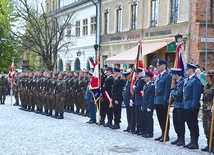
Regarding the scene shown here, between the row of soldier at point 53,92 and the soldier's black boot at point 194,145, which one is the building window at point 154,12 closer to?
the row of soldier at point 53,92

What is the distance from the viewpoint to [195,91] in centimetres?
1047

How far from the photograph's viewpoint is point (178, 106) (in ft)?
36.1

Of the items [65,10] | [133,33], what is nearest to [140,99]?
[133,33]

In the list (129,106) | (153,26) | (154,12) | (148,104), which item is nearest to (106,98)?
(129,106)

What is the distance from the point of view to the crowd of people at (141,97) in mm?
10602

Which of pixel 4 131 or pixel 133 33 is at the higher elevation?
pixel 133 33

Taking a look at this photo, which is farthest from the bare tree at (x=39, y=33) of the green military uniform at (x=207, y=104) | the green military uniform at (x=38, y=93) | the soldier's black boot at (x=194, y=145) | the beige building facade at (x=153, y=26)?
the green military uniform at (x=207, y=104)

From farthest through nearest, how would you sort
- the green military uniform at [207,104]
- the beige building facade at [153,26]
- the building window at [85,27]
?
the building window at [85,27] < the beige building facade at [153,26] < the green military uniform at [207,104]

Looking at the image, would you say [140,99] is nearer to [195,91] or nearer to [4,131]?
[195,91]

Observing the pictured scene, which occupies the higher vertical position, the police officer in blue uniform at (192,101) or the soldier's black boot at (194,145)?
the police officer in blue uniform at (192,101)

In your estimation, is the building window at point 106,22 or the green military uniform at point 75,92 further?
the building window at point 106,22

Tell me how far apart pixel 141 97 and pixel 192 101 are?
8.05ft

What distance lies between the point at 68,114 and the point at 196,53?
946 centimetres

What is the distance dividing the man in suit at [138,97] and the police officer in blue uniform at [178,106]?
1593 mm
